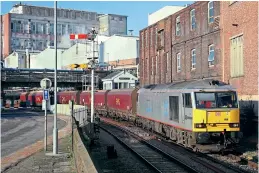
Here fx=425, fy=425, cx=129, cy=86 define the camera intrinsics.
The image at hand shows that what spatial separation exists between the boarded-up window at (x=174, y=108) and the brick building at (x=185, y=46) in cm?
887

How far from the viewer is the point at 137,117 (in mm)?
31594

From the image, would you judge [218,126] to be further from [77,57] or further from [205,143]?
[77,57]

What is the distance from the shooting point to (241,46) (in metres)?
25.0

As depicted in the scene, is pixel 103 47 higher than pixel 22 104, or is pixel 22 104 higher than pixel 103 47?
pixel 103 47

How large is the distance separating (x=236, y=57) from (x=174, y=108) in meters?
7.89

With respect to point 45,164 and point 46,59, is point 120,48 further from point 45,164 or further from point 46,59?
point 45,164

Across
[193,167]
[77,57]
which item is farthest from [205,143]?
[77,57]

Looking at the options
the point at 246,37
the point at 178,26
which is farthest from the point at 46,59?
the point at 246,37

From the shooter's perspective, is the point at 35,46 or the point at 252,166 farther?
the point at 35,46

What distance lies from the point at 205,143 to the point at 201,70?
15.2 meters

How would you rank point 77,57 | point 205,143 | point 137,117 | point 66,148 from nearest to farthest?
point 205,143 < point 66,148 < point 137,117 < point 77,57

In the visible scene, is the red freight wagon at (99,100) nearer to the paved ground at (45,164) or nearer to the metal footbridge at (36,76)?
the metal footbridge at (36,76)

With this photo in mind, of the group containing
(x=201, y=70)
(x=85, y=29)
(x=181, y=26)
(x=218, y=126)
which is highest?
(x=85, y=29)

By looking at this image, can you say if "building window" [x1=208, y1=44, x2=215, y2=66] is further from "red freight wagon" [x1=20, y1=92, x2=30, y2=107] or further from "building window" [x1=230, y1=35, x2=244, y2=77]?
"red freight wagon" [x1=20, y1=92, x2=30, y2=107]
